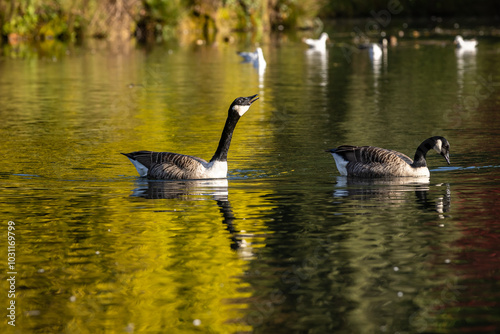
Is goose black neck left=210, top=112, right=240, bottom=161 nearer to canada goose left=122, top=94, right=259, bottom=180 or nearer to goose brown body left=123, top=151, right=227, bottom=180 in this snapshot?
canada goose left=122, top=94, right=259, bottom=180

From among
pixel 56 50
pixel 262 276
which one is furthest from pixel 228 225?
pixel 56 50

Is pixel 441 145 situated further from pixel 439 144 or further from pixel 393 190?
pixel 393 190

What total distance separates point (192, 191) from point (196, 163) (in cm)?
88

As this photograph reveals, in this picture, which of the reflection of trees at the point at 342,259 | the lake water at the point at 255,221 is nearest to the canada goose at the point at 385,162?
the lake water at the point at 255,221

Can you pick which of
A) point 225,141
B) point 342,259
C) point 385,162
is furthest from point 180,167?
point 342,259

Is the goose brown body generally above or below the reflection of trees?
above

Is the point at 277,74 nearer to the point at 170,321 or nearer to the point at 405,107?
the point at 405,107

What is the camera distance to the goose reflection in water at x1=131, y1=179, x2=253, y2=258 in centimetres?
1452

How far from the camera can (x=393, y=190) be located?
623 inches

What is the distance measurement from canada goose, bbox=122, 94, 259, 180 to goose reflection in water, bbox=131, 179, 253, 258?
13cm

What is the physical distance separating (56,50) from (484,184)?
4365 centimetres

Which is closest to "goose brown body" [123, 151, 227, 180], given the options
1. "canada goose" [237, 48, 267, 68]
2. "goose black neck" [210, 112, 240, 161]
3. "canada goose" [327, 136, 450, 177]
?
"goose black neck" [210, 112, 240, 161]

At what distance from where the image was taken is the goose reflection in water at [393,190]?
48.3 feet

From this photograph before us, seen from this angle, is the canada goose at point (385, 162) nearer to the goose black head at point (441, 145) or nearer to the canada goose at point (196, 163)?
the goose black head at point (441, 145)
